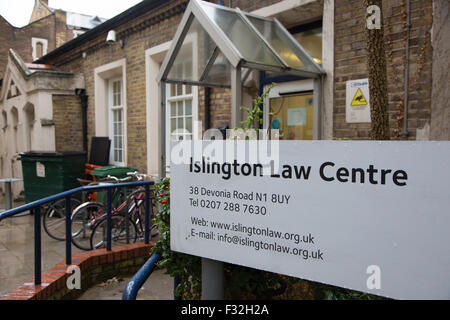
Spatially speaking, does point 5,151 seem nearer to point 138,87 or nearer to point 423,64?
point 138,87

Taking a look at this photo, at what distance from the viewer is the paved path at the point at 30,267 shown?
4.10 metres

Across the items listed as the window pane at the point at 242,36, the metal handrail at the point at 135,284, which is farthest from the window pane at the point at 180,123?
the metal handrail at the point at 135,284

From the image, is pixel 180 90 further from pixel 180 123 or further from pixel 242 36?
pixel 242 36

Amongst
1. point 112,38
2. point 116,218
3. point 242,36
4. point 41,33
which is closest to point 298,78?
point 242,36

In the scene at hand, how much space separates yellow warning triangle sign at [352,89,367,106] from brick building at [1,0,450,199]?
13 centimetres

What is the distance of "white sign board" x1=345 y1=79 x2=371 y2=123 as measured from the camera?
441 cm

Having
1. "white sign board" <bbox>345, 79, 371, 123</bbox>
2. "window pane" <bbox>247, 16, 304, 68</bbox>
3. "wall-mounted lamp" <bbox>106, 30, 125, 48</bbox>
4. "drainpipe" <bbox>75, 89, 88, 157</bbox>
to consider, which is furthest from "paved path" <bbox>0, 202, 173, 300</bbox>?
"wall-mounted lamp" <bbox>106, 30, 125, 48</bbox>

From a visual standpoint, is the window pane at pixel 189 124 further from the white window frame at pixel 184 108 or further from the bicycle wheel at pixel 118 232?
the bicycle wheel at pixel 118 232

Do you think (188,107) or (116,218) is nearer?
(116,218)

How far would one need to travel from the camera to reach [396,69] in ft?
13.6

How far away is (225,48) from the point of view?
4.01 meters

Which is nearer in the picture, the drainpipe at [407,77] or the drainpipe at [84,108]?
the drainpipe at [407,77]

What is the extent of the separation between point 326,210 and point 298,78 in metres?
4.28
